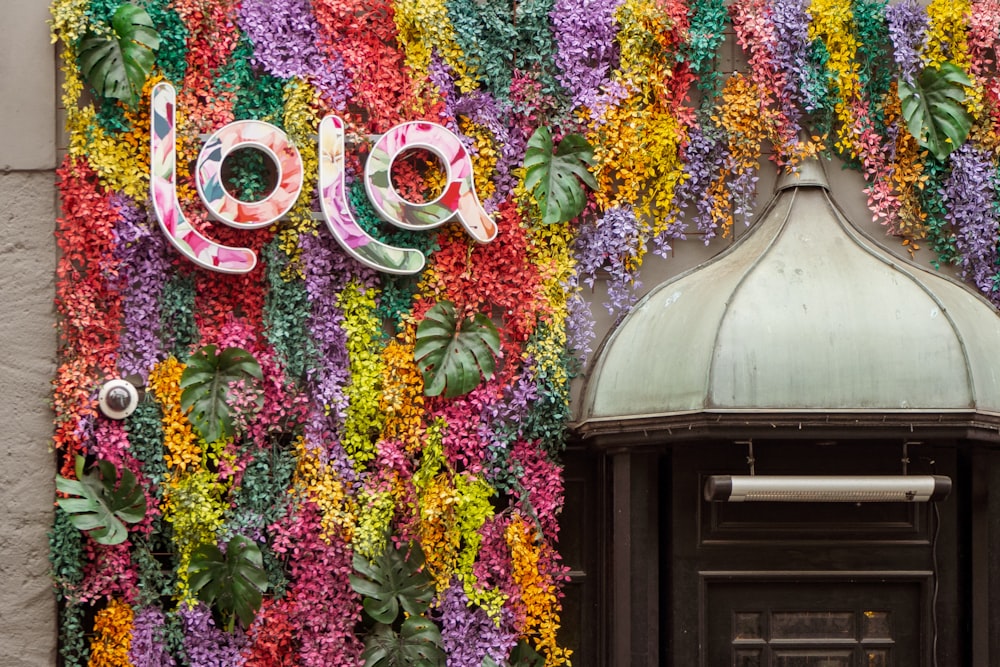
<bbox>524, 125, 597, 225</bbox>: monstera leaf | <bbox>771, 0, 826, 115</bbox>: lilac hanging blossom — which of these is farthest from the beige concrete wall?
<bbox>771, 0, 826, 115</bbox>: lilac hanging blossom

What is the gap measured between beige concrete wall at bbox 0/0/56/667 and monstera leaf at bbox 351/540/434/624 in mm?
1757

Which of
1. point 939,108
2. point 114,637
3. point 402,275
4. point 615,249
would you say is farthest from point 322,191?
point 939,108

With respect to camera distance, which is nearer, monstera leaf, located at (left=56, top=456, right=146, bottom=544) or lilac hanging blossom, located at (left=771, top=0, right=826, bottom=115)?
monstera leaf, located at (left=56, top=456, right=146, bottom=544)

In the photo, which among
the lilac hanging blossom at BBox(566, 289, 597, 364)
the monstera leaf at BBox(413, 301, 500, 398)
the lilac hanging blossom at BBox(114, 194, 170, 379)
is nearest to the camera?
the lilac hanging blossom at BBox(114, 194, 170, 379)

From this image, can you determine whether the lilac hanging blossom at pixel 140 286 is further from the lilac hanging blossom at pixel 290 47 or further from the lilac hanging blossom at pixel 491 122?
the lilac hanging blossom at pixel 491 122

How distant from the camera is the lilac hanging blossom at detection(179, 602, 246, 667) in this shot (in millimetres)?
8227

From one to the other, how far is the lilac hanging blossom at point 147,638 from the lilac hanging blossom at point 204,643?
140 mm

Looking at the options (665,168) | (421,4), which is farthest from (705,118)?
(421,4)

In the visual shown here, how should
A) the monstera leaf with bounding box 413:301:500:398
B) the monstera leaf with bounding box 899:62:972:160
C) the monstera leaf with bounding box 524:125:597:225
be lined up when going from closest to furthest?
the monstera leaf with bounding box 413:301:500:398 → the monstera leaf with bounding box 524:125:597:225 → the monstera leaf with bounding box 899:62:972:160

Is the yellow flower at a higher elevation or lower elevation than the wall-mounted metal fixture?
lower

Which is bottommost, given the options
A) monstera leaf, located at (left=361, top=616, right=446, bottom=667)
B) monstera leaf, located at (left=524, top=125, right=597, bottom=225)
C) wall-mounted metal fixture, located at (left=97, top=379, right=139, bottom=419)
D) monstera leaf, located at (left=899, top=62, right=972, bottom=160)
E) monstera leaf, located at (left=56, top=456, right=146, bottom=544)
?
monstera leaf, located at (left=361, top=616, right=446, bottom=667)

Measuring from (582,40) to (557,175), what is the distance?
0.84 m

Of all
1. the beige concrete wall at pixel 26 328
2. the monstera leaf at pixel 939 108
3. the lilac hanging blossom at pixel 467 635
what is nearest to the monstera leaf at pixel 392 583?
the lilac hanging blossom at pixel 467 635

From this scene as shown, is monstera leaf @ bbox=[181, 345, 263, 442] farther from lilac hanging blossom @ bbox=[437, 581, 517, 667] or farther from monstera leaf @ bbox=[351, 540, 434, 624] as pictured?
lilac hanging blossom @ bbox=[437, 581, 517, 667]
